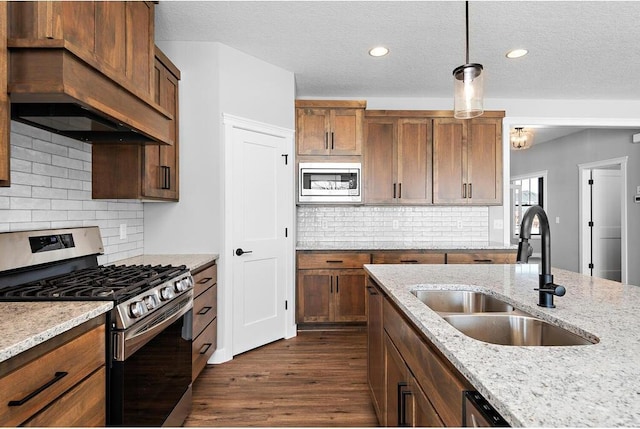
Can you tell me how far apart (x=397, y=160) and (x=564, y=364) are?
3.62m

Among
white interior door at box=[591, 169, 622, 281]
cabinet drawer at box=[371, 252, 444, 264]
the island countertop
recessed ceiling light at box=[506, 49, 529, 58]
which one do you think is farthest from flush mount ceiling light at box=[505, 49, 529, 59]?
white interior door at box=[591, 169, 622, 281]

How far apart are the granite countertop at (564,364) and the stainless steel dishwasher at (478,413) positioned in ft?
0.13

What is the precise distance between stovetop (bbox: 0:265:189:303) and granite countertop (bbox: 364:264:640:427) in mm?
1155

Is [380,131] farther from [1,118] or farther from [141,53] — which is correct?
[1,118]

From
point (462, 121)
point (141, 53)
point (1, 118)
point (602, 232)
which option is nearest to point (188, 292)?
point (1, 118)

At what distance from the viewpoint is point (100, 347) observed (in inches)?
53.5

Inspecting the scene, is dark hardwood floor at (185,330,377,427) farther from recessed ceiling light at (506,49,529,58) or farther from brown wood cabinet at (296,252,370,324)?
recessed ceiling light at (506,49,529,58)

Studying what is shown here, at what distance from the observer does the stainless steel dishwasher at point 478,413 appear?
2.30 feet

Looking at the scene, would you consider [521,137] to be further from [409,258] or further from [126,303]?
[126,303]

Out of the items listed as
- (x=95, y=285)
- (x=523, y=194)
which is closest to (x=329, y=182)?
(x=95, y=285)

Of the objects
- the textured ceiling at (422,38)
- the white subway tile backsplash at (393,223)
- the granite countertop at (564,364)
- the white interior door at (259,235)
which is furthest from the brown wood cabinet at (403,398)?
the white subway tile backsplash at (393,223)

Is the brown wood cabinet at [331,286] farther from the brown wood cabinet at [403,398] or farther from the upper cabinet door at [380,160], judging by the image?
the brown wood cabinet at [403,398]

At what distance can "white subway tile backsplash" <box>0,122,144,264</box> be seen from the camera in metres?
1.79

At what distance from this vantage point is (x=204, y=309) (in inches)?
107
